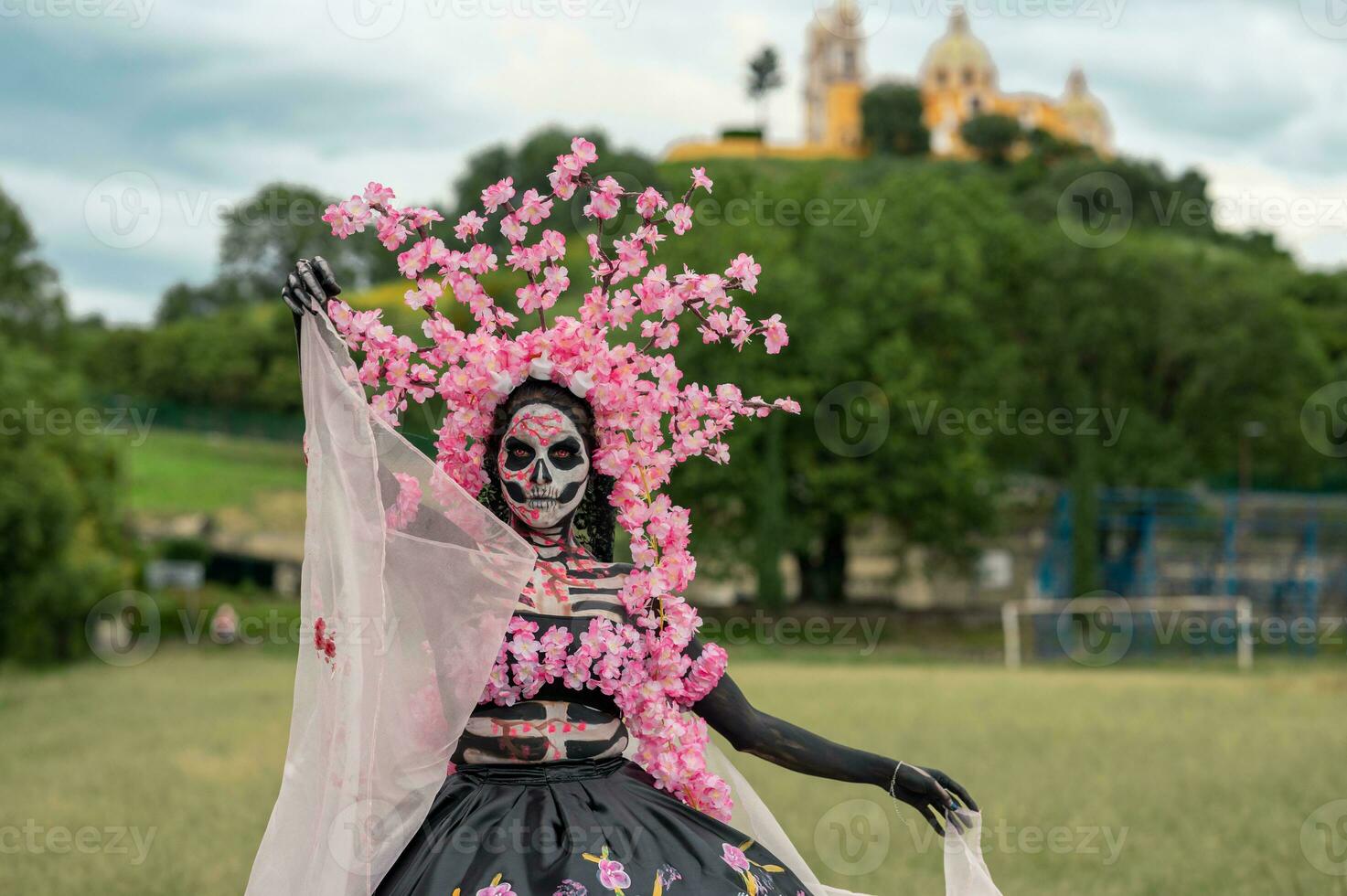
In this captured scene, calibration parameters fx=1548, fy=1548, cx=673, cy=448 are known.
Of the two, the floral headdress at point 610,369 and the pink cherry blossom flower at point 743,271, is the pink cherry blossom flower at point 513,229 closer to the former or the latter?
the floral headdress at point 610,369

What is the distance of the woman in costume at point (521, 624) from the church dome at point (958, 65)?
126565mm

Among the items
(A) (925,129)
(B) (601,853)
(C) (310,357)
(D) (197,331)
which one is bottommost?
(B) (601,853)

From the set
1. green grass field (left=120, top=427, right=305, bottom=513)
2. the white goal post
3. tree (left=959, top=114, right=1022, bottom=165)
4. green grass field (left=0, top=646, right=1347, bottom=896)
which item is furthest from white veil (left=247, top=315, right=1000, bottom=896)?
tree (left=959, top=114, right=1022, bottom=165)

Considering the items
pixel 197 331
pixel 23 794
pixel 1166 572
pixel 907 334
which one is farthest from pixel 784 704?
pixel 197 331

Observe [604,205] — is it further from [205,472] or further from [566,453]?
[205,472]

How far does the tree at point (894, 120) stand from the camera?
11200 cm

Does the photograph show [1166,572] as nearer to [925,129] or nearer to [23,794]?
[23,794]

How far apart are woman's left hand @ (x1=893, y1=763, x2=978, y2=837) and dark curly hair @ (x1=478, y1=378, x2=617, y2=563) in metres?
1.15

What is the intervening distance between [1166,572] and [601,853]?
39.0 metres

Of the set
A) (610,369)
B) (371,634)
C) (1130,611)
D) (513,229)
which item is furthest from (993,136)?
(371,634)

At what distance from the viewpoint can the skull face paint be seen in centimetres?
464

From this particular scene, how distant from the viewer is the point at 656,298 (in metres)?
4.91

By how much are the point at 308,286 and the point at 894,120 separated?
11146 cm

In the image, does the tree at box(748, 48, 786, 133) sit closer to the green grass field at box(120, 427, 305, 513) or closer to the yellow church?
the yellow church
